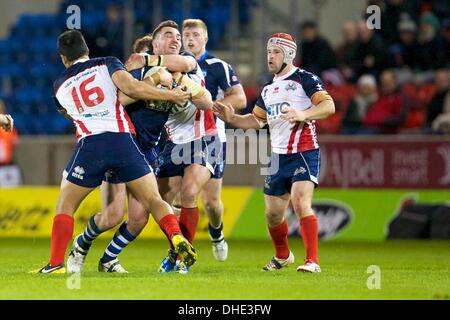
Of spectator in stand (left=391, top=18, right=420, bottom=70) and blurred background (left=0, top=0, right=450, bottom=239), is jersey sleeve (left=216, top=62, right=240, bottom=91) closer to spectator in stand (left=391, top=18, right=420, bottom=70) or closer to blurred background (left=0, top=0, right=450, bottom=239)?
blurred background (left=0, top=0, right=450, bottom=239)

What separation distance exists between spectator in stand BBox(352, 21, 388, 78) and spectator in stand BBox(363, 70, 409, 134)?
38.2 inches

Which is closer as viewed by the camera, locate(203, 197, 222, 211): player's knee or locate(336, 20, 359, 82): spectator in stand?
locate(203, 197, 222, 211): player's knee

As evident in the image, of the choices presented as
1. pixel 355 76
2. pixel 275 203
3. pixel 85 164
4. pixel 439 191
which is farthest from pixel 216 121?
pixel 355 76

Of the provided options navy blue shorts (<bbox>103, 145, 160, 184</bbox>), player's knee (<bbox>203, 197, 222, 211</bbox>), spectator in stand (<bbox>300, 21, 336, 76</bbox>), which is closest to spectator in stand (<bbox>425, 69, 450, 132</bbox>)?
spectator in stand (<bbox>300, 21, 336, 76</bbox>)

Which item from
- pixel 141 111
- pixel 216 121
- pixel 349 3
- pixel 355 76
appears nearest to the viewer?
pixel 141 111

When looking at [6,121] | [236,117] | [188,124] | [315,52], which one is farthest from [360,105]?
[6,121]

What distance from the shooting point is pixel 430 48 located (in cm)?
1898

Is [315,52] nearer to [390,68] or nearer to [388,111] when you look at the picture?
[390,68]

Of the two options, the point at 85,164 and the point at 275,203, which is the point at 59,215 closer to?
the point at 85,164

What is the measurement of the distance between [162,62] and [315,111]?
58.7 inches

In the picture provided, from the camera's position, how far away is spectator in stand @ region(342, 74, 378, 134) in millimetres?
18219

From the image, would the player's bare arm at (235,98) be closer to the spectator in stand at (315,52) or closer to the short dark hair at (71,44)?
the short dark hair at (71,44)
